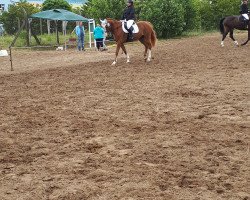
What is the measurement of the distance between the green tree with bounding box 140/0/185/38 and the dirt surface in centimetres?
1778

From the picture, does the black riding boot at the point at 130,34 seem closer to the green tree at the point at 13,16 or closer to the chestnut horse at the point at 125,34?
the chestnut horse at the point at 125,34

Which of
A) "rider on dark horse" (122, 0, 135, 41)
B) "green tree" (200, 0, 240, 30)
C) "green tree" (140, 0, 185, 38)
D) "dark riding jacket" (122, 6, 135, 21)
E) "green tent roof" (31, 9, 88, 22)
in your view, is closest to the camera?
"rider on dark horse" (122, 0, 135, 41)

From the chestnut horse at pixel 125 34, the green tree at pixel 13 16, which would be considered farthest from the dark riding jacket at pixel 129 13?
the green tree at pixel 13 16

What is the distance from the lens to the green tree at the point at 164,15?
2891cm

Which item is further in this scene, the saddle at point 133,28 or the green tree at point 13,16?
the green tree at point 13,16

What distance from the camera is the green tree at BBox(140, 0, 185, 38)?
94.8 feet

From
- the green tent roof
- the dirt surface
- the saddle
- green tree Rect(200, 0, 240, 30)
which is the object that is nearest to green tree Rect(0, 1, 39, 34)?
the green tent roof

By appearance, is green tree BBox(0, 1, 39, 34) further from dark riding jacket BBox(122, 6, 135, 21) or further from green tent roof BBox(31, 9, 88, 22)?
dark riding jacket BBox(122, 6, 135, 21)

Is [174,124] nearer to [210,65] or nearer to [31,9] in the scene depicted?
[210,65]

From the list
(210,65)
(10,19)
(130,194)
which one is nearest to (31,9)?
(10,19)

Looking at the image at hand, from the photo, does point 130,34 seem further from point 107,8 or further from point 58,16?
point 107,8

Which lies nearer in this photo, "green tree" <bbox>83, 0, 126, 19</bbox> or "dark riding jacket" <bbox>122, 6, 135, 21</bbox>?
"dark riding jacket" <bbox>122, 6, 135, 21</bbox>

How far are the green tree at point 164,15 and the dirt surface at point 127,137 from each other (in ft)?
58.3

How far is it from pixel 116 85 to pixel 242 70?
4130mm
